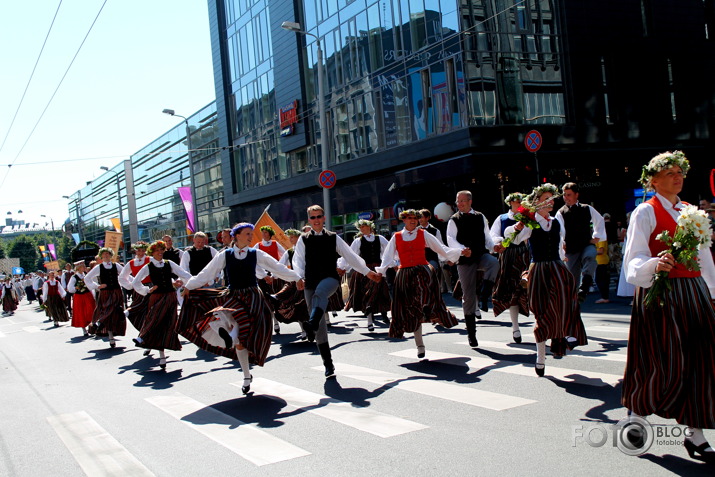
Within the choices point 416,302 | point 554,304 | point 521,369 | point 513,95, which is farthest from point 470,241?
point 513,95

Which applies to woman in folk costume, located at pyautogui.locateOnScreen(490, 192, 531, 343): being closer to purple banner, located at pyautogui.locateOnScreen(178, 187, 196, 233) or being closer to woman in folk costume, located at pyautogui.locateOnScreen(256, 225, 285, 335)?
woman in folk costume, located at pyautogui.locateOnScreen(256, 225, 285, 335)

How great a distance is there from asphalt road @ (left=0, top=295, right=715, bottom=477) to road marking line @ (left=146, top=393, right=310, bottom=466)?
20 millimetres

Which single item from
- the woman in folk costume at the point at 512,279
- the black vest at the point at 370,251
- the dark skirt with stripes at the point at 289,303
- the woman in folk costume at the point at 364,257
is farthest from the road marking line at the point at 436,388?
the black vest at the point at 370,251

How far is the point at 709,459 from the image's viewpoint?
4.24 meters

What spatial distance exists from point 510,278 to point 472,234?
0.81 metres

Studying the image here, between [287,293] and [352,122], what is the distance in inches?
758

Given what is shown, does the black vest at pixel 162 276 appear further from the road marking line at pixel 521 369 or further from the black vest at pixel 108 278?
the road marking line at pixel 521 369

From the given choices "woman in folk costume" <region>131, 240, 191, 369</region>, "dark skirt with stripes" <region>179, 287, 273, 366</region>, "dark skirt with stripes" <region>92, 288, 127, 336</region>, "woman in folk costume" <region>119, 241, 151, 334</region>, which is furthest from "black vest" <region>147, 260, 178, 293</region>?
"dark skirt with stripes" <region>92, 288, 127, 336</region>

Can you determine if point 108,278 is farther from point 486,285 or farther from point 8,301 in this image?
point 8,301

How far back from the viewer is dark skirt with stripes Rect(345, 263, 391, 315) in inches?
504

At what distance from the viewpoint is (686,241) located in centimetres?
418

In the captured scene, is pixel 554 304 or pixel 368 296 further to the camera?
pixel 368 296

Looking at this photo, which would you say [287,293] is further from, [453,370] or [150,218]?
[150,218]

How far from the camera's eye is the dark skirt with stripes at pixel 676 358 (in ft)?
13.7
